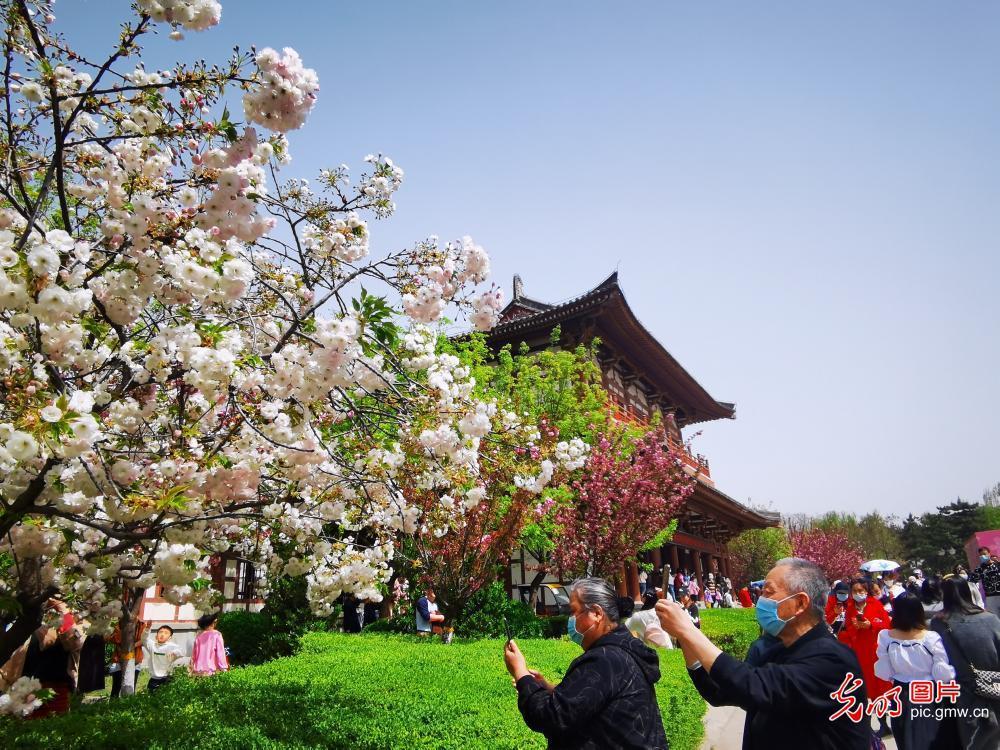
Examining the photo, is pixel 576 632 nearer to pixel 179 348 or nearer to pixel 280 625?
pixel 179 348

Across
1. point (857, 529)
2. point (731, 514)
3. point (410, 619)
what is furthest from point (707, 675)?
point (857, 529)

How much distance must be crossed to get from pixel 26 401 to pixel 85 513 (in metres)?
1.69

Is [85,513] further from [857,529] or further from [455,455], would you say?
[857,529]

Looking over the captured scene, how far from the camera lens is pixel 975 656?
4516mm

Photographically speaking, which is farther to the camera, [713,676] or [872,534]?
[872,534]

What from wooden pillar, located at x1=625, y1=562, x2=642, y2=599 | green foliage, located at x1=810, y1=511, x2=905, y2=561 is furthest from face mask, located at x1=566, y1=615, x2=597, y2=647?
green foliage, located at x1=810, y1=511, x2=905, y2=561

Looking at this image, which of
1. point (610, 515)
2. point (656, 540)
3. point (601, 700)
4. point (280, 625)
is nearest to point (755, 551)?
point (656, 540)

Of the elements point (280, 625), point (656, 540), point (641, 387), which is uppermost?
point (641, 387)

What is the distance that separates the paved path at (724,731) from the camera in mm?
6723

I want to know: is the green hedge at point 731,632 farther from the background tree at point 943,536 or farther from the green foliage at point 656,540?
the background tree at point 943,536

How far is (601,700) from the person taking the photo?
2520mm

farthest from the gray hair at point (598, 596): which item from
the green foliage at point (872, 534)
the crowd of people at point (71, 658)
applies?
the green foliage at point (872, 534)

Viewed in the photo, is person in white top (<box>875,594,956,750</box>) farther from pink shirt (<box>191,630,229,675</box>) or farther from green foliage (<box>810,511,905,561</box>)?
green foliage (<box>810,511,905,561</box>)

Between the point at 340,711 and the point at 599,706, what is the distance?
9.90ft
